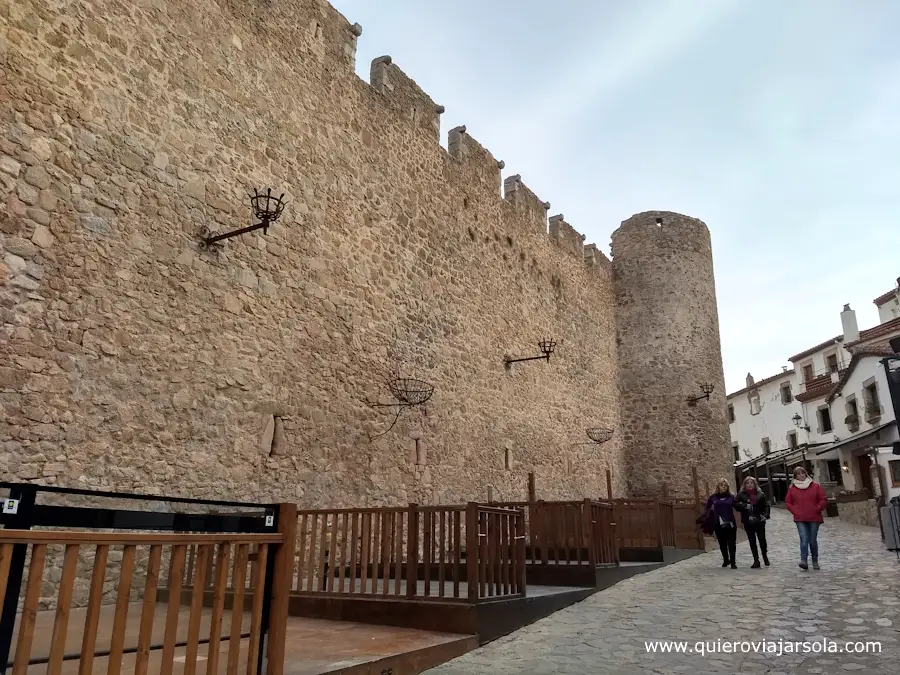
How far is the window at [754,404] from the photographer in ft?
119

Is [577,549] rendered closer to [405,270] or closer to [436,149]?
[405,270]

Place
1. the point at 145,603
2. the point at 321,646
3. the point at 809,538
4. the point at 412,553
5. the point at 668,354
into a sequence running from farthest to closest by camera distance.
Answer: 1. the point at 668,354
2. the point at 809,538
3. the point at 412,553
4. the point at 321,646
5. the point at 145,603

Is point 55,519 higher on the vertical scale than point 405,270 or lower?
lower

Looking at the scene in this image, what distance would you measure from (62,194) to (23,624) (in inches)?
175

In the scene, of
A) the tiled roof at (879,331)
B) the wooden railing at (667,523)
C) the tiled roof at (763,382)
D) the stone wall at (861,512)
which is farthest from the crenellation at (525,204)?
the tiled roof at (763,382)

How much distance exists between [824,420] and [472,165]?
2357 centimetres

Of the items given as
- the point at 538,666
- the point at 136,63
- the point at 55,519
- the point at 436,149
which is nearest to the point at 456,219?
the point at 436,149

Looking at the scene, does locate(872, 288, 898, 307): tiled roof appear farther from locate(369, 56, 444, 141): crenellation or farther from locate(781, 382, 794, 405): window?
locate(369, 56, 444, 141): crenellation

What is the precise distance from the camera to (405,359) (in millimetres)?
9531

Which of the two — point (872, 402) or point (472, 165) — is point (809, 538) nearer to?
point (472, 165)

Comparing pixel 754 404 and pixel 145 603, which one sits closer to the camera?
pixel 145 603

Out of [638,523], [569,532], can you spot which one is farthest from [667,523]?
[569,532]

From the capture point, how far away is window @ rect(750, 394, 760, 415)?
36209mm

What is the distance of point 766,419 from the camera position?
35.2 m
